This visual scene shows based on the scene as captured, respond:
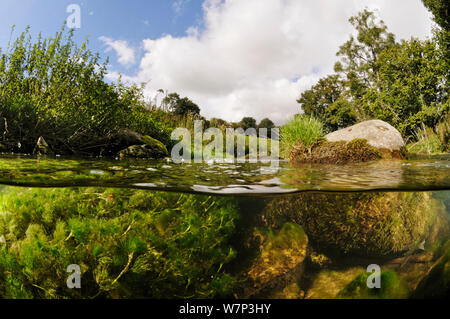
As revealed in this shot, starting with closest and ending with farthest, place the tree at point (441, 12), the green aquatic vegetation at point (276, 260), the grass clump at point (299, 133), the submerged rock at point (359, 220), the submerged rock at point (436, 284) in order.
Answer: the green aquatic vegetation at point (276, 260)
the submerged rock at point (436, 284)
the submerged rock at point (359, 220)
the grass clump at point (299, 133)
the tree at point (441, 12)

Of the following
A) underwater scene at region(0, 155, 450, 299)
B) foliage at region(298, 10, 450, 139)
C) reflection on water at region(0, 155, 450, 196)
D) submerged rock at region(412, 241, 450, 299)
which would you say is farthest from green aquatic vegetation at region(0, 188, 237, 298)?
foliage at region(298, 10, 450, 139)

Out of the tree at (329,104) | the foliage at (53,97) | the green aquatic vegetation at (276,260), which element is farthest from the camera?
the tree at (329,104)

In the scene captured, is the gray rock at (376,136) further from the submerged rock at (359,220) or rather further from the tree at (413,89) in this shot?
the tree at (413,89)

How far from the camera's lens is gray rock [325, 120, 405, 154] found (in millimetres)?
8031

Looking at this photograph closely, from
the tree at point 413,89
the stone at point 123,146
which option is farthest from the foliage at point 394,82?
the stone at point 123,146

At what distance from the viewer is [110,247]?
258cm

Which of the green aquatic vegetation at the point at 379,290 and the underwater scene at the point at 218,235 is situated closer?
the underwater scene at the point at 218,235

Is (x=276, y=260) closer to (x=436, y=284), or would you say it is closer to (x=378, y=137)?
(x=436, y=284)

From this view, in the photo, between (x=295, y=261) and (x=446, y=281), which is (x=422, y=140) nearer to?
(x=446, y=281)

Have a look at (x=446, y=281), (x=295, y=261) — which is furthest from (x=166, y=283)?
(x=446, y=281)

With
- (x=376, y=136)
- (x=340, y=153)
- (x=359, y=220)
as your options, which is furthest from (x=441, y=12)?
(x=359, y=220)

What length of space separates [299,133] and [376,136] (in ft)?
8.78

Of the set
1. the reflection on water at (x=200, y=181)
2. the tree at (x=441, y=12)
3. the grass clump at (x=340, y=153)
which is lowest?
the reflection on water at (x=200, y=181)

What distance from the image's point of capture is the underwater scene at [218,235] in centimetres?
258
